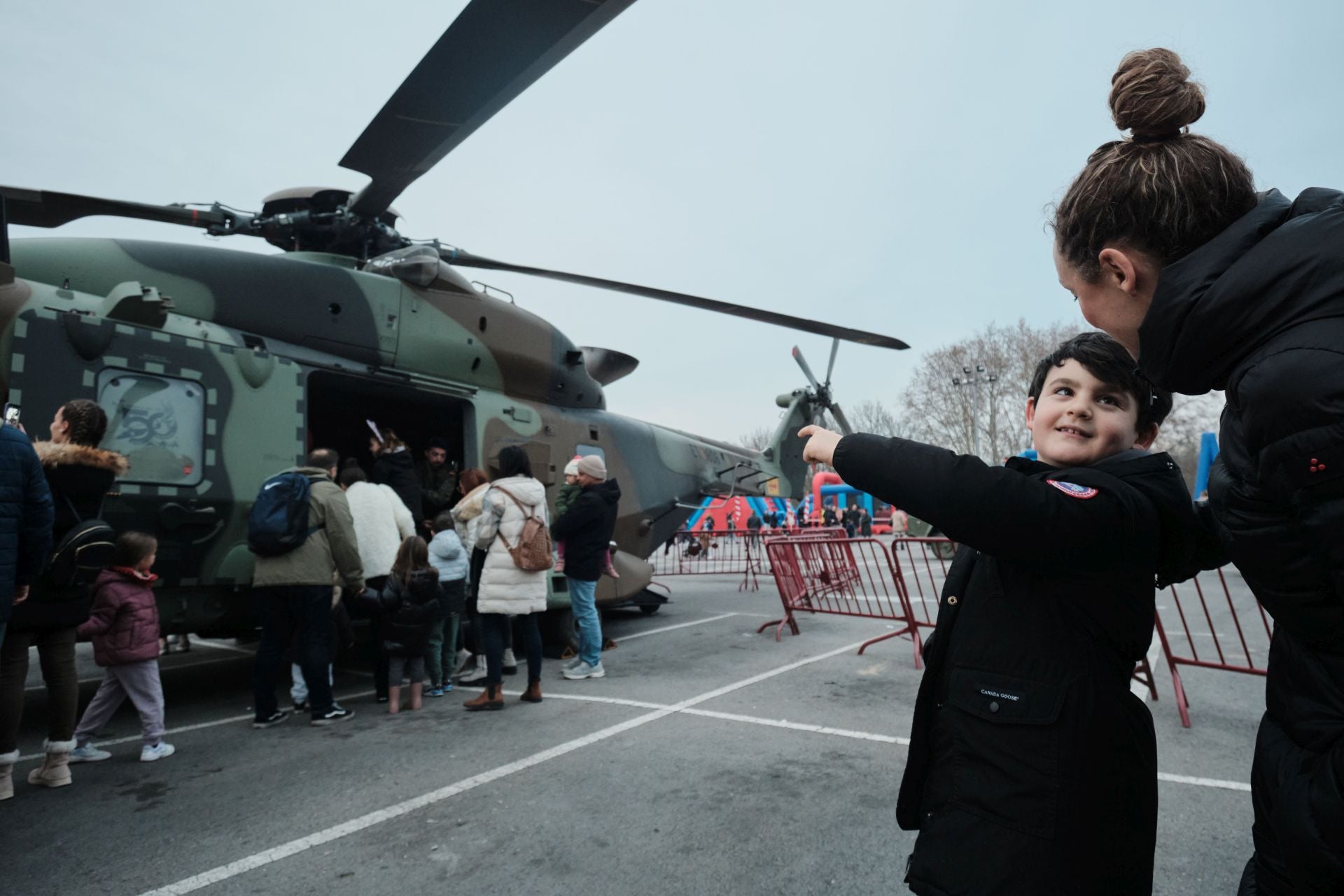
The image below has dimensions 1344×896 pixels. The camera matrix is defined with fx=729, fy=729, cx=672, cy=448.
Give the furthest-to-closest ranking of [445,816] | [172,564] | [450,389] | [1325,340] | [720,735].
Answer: [450,389], [172,564], [720,735], [445,816], [1325,340]

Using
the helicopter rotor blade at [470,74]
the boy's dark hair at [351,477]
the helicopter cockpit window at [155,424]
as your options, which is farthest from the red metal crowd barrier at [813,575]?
the helicopter cockpit window at [155,424]

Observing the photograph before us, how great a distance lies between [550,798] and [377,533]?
2989 mm

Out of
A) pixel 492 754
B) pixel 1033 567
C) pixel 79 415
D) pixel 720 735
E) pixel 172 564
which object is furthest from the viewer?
pixel 172 564

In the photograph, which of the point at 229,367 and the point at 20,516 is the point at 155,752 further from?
the point at 229,367

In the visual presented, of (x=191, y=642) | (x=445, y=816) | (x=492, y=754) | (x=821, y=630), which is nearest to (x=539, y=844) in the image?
(x=445, y=816)

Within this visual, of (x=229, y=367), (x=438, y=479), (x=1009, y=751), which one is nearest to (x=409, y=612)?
(x=229, y=367)

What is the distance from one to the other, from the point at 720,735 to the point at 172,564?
3.77m

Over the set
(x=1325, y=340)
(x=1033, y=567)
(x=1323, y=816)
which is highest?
(x=1325, y=340)

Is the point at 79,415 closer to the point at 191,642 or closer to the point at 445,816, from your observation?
the point at 445,816

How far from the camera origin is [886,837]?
9.90 feet

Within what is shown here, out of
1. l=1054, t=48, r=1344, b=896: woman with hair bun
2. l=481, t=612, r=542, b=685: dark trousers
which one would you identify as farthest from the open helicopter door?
l=1054, t=48, r=1344, b=896: woman with hair bun

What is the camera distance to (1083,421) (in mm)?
1559

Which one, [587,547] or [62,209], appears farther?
[587,547]

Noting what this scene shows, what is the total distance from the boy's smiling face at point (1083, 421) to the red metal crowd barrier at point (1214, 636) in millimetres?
3153
